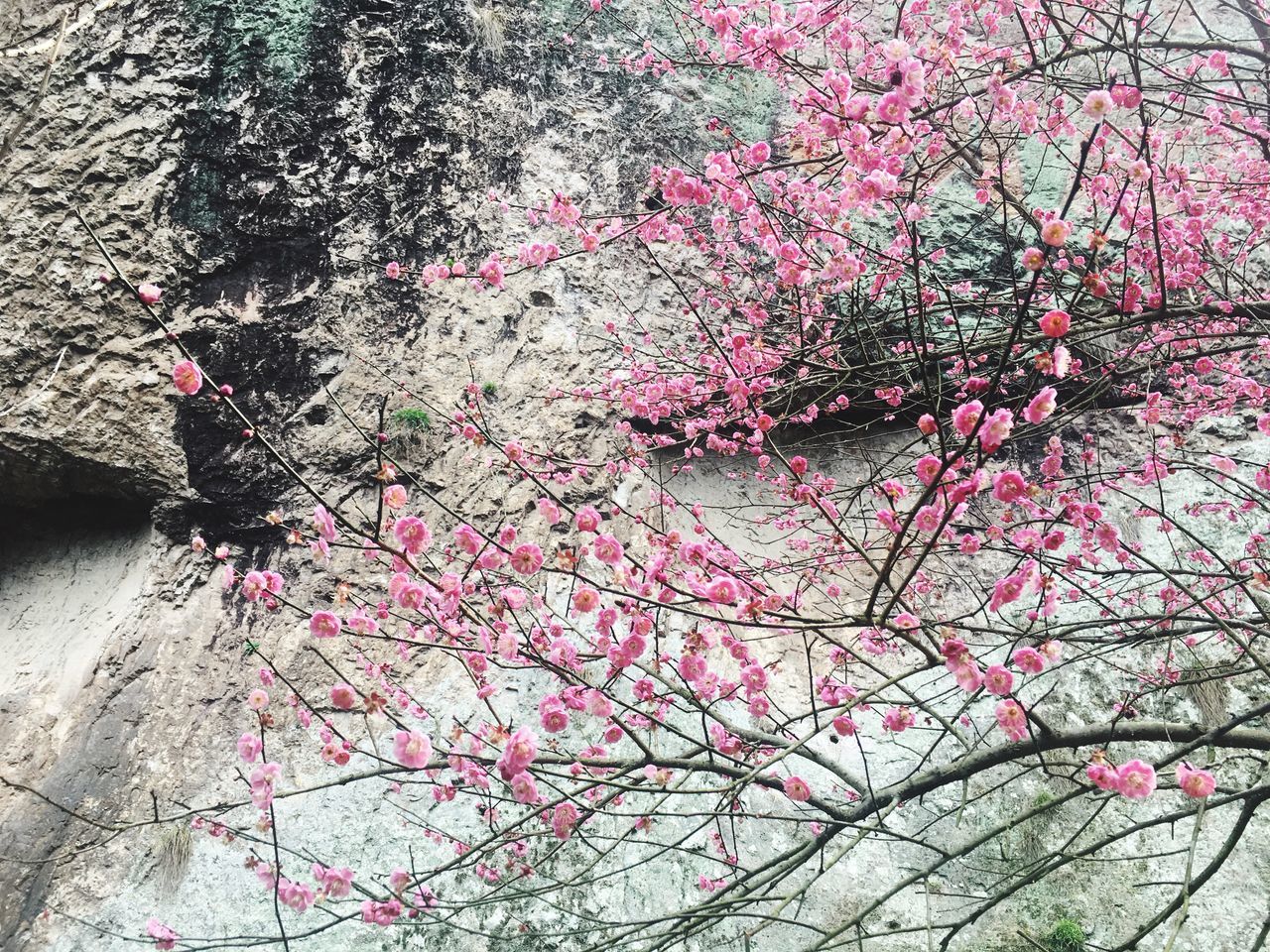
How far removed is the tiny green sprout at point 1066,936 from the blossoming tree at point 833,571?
6.1 inches

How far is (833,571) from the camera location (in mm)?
4434

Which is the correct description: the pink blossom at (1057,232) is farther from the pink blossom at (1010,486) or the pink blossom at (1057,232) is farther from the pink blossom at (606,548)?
the pink blossom at (606,548)

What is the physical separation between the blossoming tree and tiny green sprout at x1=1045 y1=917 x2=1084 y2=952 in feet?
0.51

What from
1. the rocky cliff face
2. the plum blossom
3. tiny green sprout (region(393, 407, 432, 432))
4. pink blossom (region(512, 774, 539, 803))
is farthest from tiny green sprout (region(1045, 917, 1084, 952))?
tiny green sprout (region(393, 407, 432, 432))

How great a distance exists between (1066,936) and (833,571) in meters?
2.01

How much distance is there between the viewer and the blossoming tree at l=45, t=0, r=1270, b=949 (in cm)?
207

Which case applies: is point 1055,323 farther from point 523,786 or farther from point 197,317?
point 197,317

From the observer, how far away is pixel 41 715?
3.67m

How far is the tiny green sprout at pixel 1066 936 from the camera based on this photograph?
356 cm

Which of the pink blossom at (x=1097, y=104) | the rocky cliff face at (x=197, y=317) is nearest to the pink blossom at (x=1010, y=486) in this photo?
the pink blossom at (x=1097, y=104)

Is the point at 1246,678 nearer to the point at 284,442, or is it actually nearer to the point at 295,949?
the point at 295,949

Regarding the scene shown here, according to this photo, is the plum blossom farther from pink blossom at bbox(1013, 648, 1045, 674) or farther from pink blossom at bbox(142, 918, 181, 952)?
pink blossom at bbox(142, 918, 181, 952)

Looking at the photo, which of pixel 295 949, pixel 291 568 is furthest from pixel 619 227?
pixel 295 949

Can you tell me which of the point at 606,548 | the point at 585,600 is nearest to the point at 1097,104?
the point at 606,548
